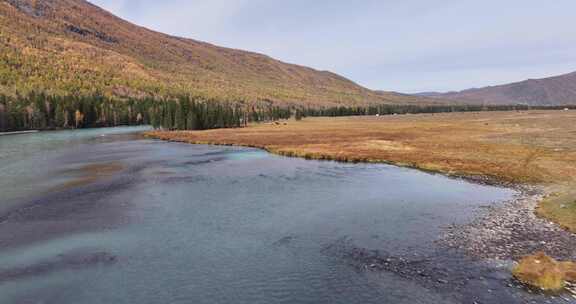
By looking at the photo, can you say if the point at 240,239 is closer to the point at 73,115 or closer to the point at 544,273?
the point at 544,273

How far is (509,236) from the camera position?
25.2m

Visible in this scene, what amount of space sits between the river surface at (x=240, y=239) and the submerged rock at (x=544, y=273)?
949mm

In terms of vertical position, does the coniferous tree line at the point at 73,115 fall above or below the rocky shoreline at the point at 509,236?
above

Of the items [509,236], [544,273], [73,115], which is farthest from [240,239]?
[73,115]

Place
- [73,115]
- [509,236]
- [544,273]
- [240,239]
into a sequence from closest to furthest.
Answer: [544,273]
[509,236]
[240,239]
[73,115]

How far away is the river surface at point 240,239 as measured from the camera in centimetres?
1892

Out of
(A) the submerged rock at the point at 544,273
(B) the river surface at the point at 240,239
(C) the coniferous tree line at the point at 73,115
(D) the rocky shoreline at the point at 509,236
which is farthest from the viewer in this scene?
(C) the coniferous tree line at the point at 73,115

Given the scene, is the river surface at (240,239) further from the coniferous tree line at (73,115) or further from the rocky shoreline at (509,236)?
the coniferous tree line at (73,115)

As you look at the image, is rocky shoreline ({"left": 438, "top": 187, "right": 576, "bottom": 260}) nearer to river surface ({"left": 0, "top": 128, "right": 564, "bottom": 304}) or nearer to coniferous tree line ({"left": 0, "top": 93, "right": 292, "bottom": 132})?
river surface ({"left": 0, "top": 128, "right": 564, "bottom": 304})

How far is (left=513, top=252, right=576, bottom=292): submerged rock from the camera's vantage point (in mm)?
18328

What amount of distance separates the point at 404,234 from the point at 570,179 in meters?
26.4

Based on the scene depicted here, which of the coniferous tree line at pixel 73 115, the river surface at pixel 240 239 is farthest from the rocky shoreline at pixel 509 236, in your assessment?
the coniferous tree line at pixel 73 115

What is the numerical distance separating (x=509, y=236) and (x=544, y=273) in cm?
711

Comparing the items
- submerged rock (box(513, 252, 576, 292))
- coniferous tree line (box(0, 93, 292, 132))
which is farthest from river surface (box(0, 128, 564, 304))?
coniferous tree line (box(0, 93, 292, 132))
